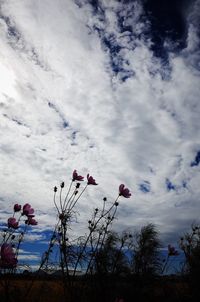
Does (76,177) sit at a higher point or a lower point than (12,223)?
higher

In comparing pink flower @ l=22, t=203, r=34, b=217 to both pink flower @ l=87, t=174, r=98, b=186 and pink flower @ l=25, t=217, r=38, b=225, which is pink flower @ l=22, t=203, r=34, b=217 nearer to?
pink flower @ l=25, t=217, r=38, b=225

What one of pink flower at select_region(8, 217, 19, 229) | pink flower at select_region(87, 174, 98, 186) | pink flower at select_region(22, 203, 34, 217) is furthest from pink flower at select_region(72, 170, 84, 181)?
pink flower at select_region(8, 217, 19, 229)

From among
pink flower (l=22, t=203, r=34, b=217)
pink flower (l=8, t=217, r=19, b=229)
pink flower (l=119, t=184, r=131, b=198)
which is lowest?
pink flower (l=8, t=217, r=19, b=229)

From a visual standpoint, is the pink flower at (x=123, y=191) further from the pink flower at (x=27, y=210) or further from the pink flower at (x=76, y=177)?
the pink flower at (x=27, y=210)

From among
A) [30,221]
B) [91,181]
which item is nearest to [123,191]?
[91,181]

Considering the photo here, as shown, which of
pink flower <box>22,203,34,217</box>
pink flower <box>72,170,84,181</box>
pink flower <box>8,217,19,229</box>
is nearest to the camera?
pink flower <box>8,217,19,229</box>

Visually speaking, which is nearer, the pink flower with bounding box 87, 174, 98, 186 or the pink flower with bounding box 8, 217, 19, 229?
the pink flower with bounding box 8, 217, 19, 229

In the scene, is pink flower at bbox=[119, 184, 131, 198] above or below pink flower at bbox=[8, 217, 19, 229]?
above

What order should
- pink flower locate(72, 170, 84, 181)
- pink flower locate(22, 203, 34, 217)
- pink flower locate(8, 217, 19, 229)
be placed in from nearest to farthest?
1. pink flower locate(8, 217, 19, 229)
2. pink flower locate(22, 203, 34, 217)
3. pink flower locate(72, 170, 84, 181)

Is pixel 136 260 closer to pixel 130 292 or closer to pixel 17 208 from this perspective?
pixel 130 292

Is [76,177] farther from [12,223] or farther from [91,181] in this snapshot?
[12,223]

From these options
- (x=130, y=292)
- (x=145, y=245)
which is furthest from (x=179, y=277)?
(x=145, y=245)

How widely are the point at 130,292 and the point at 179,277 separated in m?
1.59

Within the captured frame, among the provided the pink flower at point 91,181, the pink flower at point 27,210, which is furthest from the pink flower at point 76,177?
the pink flower at point 27,210
